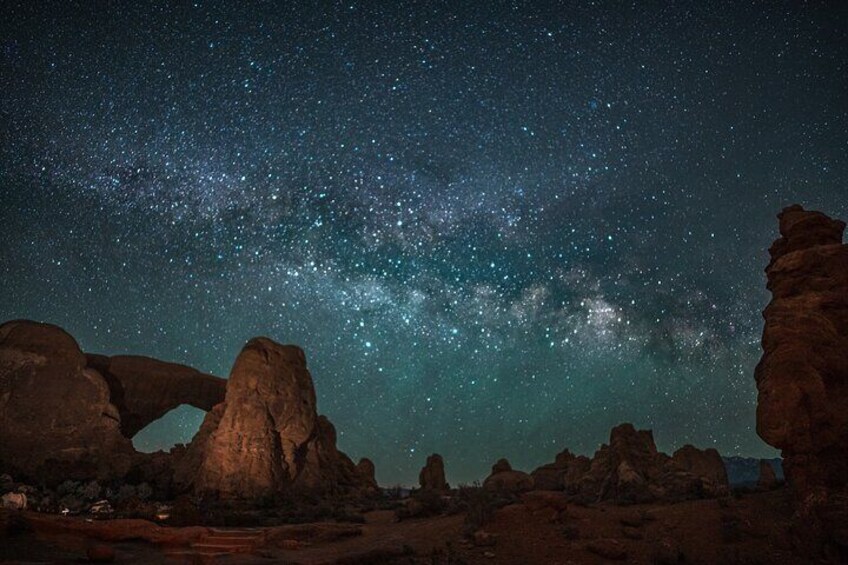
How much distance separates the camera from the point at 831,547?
9.79 meters

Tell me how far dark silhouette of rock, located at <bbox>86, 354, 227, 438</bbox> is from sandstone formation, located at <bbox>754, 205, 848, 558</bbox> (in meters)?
39.7

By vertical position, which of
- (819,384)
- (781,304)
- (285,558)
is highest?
(781,304)

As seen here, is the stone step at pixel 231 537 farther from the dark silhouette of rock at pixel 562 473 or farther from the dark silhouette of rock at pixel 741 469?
the dark silhouette of rock at pixel 741 469

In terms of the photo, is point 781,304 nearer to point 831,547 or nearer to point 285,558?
point 831,547

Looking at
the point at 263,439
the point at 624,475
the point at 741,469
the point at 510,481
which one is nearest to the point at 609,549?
the point at 624,475

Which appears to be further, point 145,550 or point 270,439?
point 270,439

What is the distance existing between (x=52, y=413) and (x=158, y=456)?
640 cm

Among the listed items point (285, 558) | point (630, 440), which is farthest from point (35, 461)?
point (630, 440)

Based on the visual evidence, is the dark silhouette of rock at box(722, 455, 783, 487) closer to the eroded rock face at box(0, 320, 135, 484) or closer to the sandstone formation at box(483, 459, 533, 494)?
the sandstone formation at box(483, 459, 533, 494)

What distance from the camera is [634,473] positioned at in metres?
21.2

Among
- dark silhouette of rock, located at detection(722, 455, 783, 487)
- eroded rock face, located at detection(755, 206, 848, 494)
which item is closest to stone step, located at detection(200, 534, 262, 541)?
eroded rock face, located at detection(755, 206, 848, 494)

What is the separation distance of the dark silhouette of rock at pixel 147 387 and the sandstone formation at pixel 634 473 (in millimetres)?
28839

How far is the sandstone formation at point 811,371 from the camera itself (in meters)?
11.4

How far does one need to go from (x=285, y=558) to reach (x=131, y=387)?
3246cm
